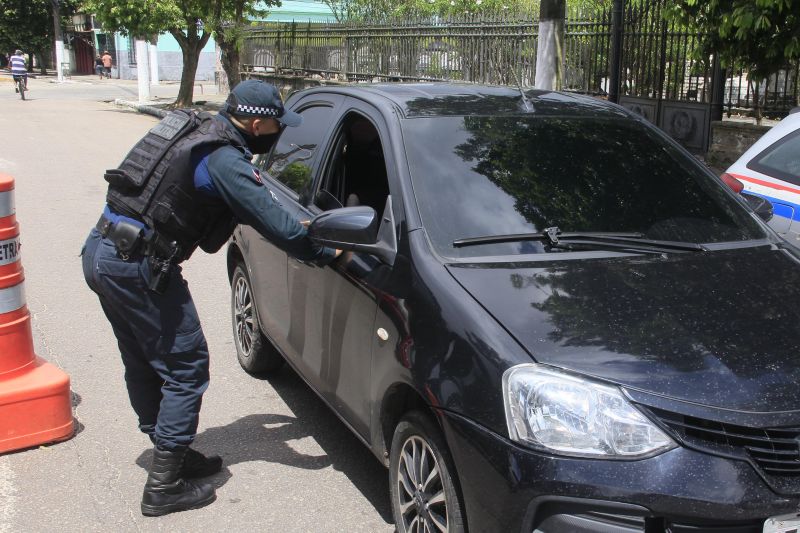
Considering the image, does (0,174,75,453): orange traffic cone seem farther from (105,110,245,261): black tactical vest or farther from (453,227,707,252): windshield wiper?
(453,227,707,252): windshield wiper

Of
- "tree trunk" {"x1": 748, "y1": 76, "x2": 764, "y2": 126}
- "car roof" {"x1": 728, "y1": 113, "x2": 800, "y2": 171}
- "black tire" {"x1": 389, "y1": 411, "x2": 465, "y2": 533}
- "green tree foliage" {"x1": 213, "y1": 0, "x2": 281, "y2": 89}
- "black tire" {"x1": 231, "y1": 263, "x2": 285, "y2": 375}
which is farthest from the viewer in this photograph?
"green tree foliage" {"x1": 213, "y1": 0, "x2": 281, "y2": 89}

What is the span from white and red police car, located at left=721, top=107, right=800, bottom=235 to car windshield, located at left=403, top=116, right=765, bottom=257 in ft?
4.79

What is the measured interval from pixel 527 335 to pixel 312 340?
5.16 feet

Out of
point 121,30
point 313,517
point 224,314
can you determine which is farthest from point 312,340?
point 121,30

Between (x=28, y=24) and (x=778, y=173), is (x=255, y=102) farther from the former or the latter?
(x=28, y=24)

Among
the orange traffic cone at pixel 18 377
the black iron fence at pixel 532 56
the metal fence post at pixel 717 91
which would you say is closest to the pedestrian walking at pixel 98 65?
the black iron fence at pixel 532 56

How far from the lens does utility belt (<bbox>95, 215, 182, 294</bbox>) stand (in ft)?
11.1

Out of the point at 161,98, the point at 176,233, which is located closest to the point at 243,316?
the point at 176,233

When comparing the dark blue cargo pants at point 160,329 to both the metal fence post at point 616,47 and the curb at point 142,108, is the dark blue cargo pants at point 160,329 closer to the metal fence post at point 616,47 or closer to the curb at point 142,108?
the metal fence post at point 616,47

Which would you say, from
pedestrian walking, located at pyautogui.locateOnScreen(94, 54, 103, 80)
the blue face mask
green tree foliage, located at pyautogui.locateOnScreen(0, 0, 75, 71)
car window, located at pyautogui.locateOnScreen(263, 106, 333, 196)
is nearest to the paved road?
car window, located at pyautogui.locateOnScreen(263, 106, 333, 196)

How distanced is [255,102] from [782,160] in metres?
3.56

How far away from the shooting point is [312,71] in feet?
79.3

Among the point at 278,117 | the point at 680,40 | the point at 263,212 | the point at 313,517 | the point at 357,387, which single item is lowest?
the point at 313,517

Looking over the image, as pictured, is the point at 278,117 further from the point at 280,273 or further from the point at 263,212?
the point at 280,273
